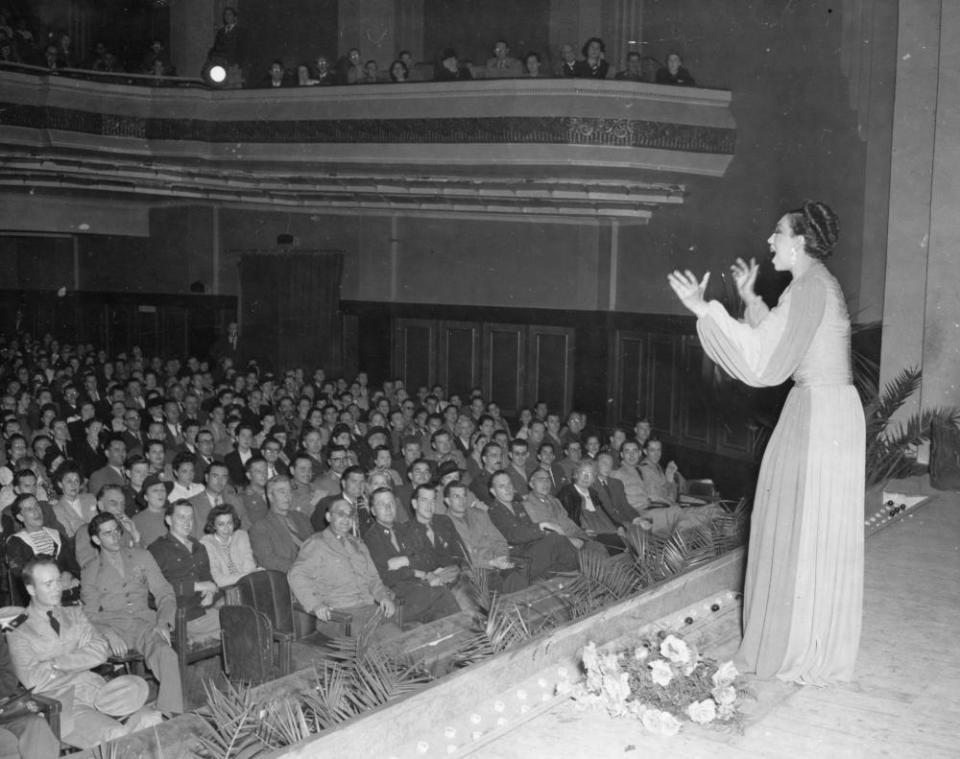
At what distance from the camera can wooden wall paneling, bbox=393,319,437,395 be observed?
16.7 metres

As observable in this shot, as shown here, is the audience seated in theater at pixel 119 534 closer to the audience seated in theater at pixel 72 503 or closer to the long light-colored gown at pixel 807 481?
the audience seated in theater at pixel 72 503

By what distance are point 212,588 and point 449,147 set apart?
7.46m

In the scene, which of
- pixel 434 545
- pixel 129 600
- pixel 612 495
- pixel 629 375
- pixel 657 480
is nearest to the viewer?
pixel 129 600

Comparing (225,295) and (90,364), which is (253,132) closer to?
(90,364)

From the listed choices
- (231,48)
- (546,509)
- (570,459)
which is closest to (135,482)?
(546,509)

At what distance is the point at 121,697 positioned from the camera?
15.2 ft

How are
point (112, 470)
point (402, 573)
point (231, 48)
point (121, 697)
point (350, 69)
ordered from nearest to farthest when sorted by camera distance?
point (121, 697) < point (402, 573) < point (112, 470) < point (350, 69) < point (231, 48)

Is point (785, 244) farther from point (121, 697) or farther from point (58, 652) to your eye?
Result: point (58, 652)

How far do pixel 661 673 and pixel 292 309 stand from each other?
1589cm

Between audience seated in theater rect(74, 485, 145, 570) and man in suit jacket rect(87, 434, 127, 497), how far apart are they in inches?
70.4

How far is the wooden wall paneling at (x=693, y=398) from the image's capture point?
12.8m

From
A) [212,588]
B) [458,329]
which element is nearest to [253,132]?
[458,329]

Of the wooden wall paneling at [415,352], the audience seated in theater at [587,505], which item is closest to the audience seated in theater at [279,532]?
the audience seated in theater at [587,505]

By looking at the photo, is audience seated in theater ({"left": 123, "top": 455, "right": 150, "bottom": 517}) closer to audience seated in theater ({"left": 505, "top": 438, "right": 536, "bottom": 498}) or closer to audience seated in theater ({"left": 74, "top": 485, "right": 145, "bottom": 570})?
audience seated in theater ({"left": 74, "top": 485, "right": 145, "bottom": 570})
